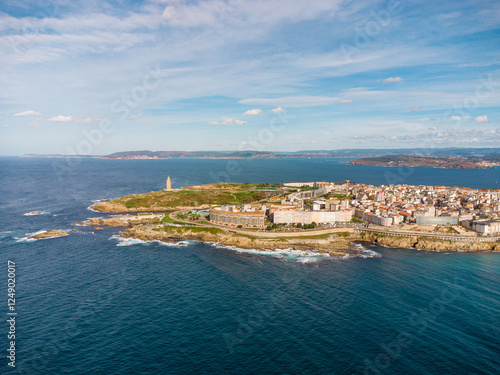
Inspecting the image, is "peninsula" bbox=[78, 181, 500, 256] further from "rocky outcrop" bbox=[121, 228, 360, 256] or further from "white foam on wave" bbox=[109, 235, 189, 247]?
"white foam on wave" bbox=[109, 235, 189, 247]

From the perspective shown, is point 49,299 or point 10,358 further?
point 49,299

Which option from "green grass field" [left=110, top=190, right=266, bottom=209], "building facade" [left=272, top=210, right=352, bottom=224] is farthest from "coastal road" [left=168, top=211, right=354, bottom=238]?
"green grass field" [left=110, top=190, right=266, bottom=209]

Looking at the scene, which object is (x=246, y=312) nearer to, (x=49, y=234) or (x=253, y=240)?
(x=253, y=240)

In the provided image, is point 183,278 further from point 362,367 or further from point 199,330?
point 362,367

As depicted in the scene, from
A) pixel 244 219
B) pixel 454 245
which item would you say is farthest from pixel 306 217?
pixel 454 245

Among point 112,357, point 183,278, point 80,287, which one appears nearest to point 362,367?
point 112,357

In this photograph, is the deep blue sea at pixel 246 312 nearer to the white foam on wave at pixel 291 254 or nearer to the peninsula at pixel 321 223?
the white foam on wave at pixel 291 254
